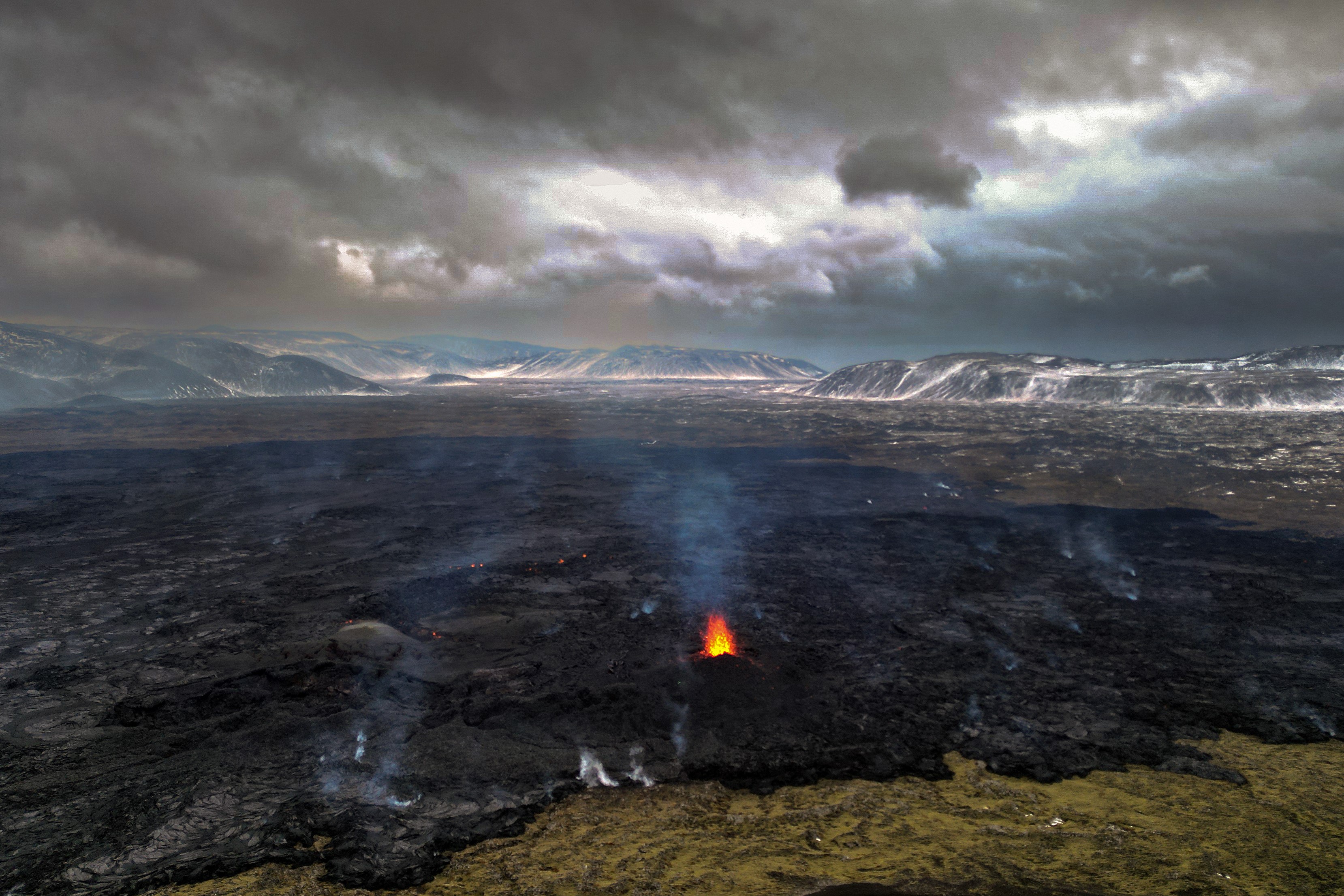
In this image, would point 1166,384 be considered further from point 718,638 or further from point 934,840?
point 934,840

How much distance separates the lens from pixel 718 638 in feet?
64.3

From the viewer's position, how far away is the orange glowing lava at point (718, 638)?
1833 centimetres

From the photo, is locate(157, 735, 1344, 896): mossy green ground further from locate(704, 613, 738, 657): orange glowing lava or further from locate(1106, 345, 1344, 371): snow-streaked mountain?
locate(1106, 345, 1344, 371): snow-streaked mountain

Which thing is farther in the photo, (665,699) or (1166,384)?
(1166,384)

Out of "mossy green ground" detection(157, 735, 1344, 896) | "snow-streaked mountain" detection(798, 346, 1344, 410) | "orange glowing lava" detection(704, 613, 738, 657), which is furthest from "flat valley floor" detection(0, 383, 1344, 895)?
"snow-streaked mountain" detection(798, 346, 1344, 410)

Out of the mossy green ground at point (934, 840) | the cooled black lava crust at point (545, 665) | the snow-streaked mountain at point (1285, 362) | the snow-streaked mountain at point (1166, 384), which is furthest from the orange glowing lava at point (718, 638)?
the snow-streaked mountain at point (1285, 362)

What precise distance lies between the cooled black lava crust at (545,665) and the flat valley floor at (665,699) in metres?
0.11

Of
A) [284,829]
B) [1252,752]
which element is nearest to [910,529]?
[1252,752]

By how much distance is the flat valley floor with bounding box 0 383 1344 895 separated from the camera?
10.5m

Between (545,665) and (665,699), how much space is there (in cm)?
410

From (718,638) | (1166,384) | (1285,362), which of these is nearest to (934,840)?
(718,638)

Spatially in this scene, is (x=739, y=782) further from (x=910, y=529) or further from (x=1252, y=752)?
(x=910, y=529)

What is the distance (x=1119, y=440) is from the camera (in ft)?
260

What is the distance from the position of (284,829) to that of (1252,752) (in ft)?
68.4
